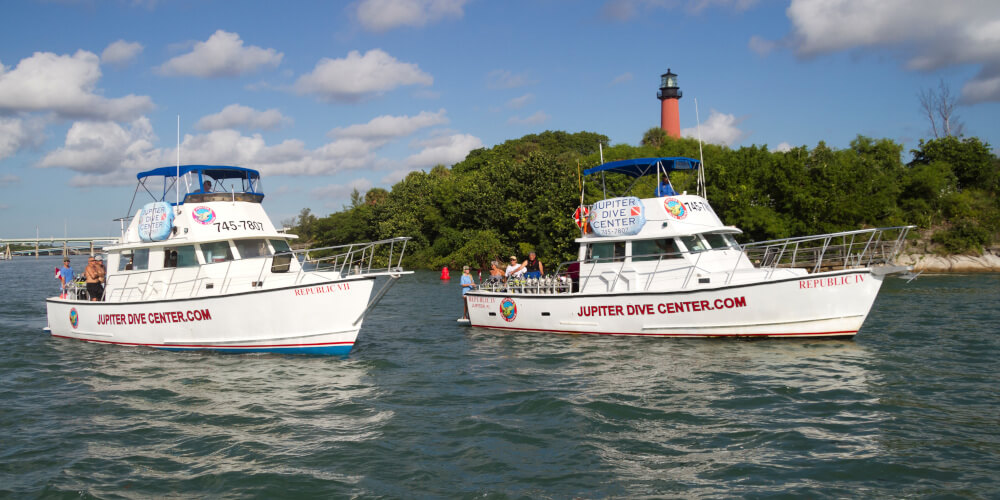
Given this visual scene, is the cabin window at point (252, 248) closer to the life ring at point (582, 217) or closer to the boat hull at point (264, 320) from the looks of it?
the boat hull at point (264, 320)

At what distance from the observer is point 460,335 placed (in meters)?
18.6

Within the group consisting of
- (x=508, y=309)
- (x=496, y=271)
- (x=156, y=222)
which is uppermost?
A: (x=156, y=222)

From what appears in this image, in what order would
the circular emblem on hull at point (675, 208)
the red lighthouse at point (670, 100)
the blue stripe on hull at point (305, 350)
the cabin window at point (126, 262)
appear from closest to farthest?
1. the blue stripe on hull at point (305, 350)
2. the circular emblem on hull at point (675, 208)
3. the cabin window at point (126, 262)
4. the red lighthouse at point (670, 100)

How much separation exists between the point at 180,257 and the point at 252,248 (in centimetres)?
178

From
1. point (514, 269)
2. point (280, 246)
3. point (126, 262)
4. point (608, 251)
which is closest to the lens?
point (280, 246)

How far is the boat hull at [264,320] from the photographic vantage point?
48.5 feet

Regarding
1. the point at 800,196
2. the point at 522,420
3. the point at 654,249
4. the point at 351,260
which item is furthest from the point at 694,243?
the point at 800,196

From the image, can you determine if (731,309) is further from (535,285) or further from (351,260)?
(351,260)

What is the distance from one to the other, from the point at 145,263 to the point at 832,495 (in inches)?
663

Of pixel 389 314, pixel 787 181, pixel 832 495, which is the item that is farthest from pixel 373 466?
pixel 787 181

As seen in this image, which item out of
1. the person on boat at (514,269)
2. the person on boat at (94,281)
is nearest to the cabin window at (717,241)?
the person on boat at (514,269)

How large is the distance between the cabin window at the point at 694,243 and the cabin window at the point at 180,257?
12.6 meters

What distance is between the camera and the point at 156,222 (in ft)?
55.0

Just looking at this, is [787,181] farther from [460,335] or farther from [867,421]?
[867,421]
